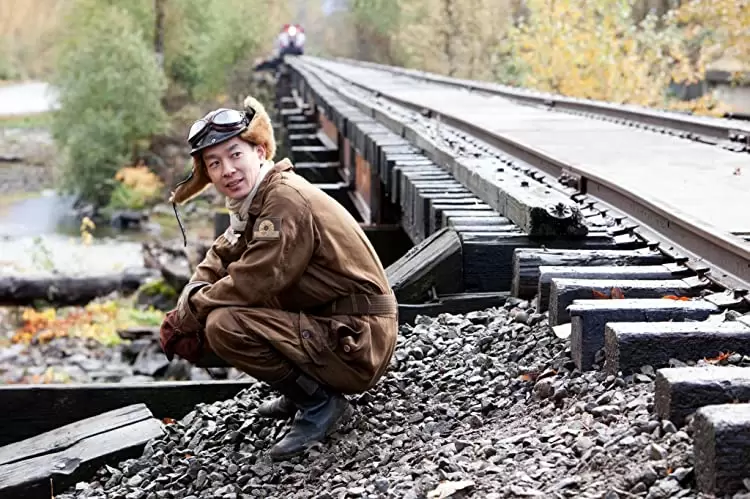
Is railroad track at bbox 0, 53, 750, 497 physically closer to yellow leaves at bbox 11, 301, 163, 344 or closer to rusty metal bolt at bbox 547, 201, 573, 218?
rusty metal bolt at bbox 547, 201, 573, 218

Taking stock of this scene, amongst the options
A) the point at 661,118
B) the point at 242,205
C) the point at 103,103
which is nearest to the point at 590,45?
the point at 661,118

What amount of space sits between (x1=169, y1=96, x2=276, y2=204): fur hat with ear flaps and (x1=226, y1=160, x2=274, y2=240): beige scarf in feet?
0.27

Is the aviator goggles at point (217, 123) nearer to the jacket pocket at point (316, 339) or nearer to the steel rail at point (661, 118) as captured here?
the jacket pocket at point (316, 339)

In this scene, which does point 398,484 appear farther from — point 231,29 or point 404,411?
point 231,29

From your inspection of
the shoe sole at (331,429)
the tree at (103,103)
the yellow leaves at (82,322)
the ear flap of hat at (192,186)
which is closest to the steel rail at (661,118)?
the shoe sole at (331,429)

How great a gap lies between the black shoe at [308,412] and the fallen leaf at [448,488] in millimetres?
822

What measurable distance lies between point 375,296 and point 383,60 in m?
50.7

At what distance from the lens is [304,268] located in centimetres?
332

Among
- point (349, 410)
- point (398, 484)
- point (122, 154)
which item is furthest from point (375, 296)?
point (122, 154)

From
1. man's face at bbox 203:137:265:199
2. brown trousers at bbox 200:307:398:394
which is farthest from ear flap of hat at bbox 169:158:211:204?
brown trousers at bbox 200:307:398:394

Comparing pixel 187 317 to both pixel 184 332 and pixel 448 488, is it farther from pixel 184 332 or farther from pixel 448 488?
pixel 448 488

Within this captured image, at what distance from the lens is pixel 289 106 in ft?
73.2

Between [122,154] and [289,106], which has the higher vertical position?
[289,106]

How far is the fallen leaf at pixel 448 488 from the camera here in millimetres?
2596
